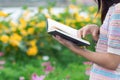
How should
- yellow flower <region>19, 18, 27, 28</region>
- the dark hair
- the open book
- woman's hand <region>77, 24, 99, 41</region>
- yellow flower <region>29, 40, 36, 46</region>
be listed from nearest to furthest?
the open book → the dark hair → woman's hand <region>77, 24, 99, 41</region> → yellow flower <region>29, 40, 36, 46</region> → yellow flower <region>19, 18, 27, 28</region>

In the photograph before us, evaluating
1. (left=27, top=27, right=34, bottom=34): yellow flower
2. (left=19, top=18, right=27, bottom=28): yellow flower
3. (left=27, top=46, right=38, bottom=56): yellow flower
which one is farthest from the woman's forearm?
(left=19, top=18, right=27, bottom=28): yellow flower

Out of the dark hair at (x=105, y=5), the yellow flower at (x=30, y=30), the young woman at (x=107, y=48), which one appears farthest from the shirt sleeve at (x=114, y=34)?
the yellow flower at (x=30, y=30)

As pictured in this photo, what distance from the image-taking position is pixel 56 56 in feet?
15.8

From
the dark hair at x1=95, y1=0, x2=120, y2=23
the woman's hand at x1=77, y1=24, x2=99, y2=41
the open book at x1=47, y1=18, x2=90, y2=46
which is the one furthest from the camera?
the woman's hand at x1=77, y1=24, x2=99, y2=41

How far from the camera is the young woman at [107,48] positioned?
2002mm

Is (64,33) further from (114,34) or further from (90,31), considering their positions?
(90,31)

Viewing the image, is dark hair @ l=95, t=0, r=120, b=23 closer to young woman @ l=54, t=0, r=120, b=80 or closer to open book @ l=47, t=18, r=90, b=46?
young woman @ l=54, t=0, r=120, b=80

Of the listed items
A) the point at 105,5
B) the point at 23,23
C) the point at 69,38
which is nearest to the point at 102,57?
the point at 69,38

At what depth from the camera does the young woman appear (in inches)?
78.8

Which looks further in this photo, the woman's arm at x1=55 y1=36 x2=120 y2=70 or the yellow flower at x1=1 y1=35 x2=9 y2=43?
the yellow flower at x1=1 y1=35 x2=9 y2=43

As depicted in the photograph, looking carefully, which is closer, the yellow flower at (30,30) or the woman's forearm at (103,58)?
the woman's forearm at (103,58)

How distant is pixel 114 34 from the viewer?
1994 mm

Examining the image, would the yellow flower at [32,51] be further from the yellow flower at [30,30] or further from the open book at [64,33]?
the open book at [64,33]

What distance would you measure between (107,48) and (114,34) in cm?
8
